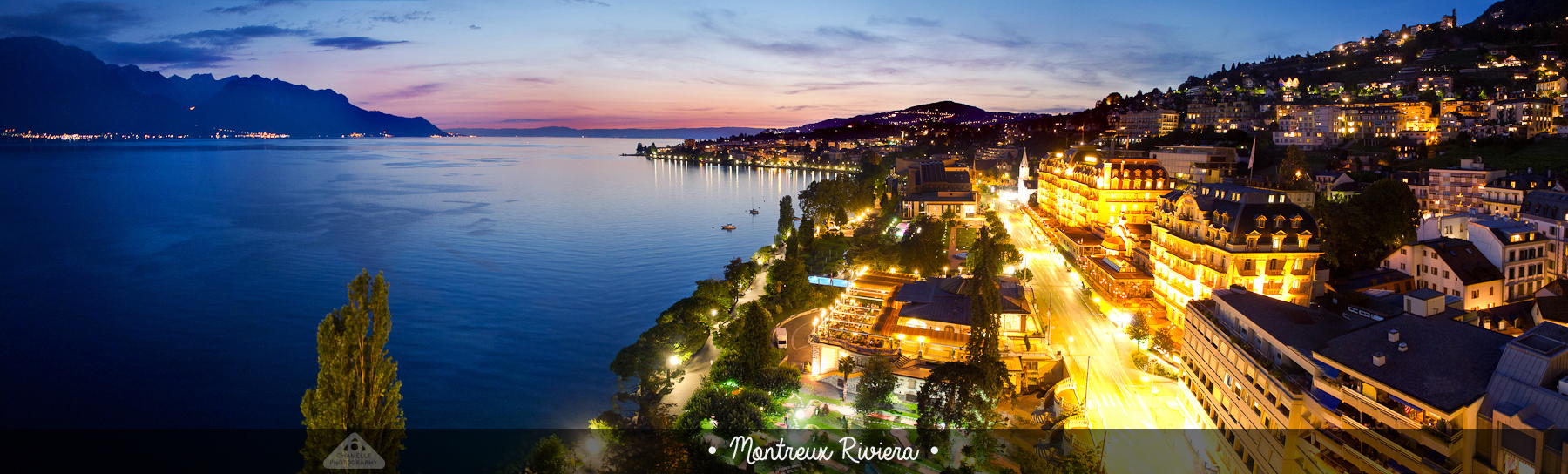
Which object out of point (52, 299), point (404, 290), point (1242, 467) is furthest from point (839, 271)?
point (52, 299)

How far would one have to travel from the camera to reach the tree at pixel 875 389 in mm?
17672

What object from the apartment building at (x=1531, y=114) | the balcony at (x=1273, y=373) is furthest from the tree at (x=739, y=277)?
the apartment building at (x=1531, y=114)

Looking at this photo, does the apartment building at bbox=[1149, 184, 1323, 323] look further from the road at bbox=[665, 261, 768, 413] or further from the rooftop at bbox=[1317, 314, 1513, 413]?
the road at bbox=[665, 261, 768, 413]

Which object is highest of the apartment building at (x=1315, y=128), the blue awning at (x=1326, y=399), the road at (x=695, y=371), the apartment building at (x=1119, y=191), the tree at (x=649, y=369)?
the apartment building at (x=1315, y=128)

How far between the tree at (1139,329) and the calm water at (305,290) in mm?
16338

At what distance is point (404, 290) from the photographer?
1512 inches

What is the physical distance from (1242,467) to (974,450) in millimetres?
5239

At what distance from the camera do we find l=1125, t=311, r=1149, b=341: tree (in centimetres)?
2225

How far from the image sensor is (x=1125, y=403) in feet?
61.4

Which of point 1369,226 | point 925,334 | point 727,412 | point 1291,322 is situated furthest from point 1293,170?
point 727,412

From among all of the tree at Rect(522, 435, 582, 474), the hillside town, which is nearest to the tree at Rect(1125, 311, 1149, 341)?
the hillside town

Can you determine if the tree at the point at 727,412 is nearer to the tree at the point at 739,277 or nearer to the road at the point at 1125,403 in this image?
the road at the point at 1125,403

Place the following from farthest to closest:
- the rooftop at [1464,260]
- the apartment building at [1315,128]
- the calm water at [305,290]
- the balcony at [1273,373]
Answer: the apartment building at [1315,128], the rooftop at [1464,260], the calm water at [305,290], the balcony at [1273,373]

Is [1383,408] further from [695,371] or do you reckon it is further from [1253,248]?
[695,371]
